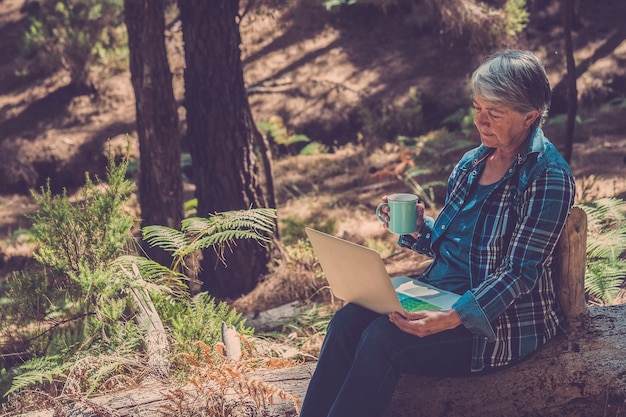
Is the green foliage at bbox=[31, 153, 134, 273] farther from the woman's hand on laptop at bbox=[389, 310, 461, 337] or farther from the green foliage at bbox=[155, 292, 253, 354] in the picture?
the woman's hand on laptop at bbox=[389, 310, 461, 337]

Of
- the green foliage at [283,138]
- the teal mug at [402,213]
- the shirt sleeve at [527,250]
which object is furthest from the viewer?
the green foliage at [283,138]

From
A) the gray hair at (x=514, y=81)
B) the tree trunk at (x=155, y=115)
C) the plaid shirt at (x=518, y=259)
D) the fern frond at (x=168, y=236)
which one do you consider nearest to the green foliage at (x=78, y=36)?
the tree trunk at (x=155, y=115)

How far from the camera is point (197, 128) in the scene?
6566 millimetres

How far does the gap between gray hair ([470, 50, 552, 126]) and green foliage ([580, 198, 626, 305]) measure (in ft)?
5.96

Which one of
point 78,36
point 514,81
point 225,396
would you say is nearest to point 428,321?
point 514,81

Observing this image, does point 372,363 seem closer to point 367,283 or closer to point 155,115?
point 367,283

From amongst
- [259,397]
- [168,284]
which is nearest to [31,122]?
[168,284]

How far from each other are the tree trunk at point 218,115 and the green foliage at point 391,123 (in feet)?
13.1

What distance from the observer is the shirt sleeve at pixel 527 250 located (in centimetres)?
285

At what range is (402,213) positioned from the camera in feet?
10.8

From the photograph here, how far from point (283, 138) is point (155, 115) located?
399cm

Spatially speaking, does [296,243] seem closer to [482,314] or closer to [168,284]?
[168,284]

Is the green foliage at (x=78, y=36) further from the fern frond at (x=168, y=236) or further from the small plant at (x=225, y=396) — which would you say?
the small plant at (x=225, y=396)

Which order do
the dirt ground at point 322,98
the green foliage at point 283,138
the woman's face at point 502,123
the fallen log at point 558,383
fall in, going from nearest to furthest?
the woman's face at point 502,123
the fallen log at point 558,383
the dirt ground at point 322,98
the green foliage at point 283,138
